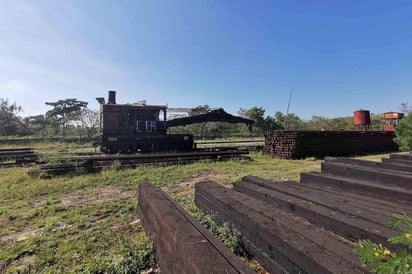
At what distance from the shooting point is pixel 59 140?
25.4 metres

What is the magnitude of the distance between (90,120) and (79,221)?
27524 mm

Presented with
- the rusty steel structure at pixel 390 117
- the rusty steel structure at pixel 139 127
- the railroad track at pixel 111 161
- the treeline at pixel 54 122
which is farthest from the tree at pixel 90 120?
the rusty steel structure at pixel 390 117

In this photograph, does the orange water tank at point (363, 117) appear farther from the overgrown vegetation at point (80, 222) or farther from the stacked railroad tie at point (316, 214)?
the stacked railroad tie at point (316, 214)

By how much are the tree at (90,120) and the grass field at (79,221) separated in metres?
22.2

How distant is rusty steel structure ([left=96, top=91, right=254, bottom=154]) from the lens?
13.0 m

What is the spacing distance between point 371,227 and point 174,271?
1.67 metres

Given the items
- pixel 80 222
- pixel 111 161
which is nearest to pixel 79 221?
pixel 80 222

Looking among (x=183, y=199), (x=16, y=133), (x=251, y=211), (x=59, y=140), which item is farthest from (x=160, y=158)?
(x=16, y=133)

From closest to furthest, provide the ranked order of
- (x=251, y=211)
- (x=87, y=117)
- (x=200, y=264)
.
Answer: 1. (x=200, y=264)
2. (x=251, y=211)
3. (x=87, y=117)

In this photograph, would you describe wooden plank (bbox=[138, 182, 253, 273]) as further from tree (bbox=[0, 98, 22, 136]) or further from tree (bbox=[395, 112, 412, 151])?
tree (bbox=[0, 98, 22, 136])

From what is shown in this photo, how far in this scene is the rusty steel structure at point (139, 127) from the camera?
13.0 metres

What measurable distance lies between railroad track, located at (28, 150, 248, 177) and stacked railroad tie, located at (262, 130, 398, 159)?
2.99 m

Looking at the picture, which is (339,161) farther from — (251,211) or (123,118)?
(123,118)

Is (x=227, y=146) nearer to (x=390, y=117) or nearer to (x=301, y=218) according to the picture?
(x=301, y=218)
